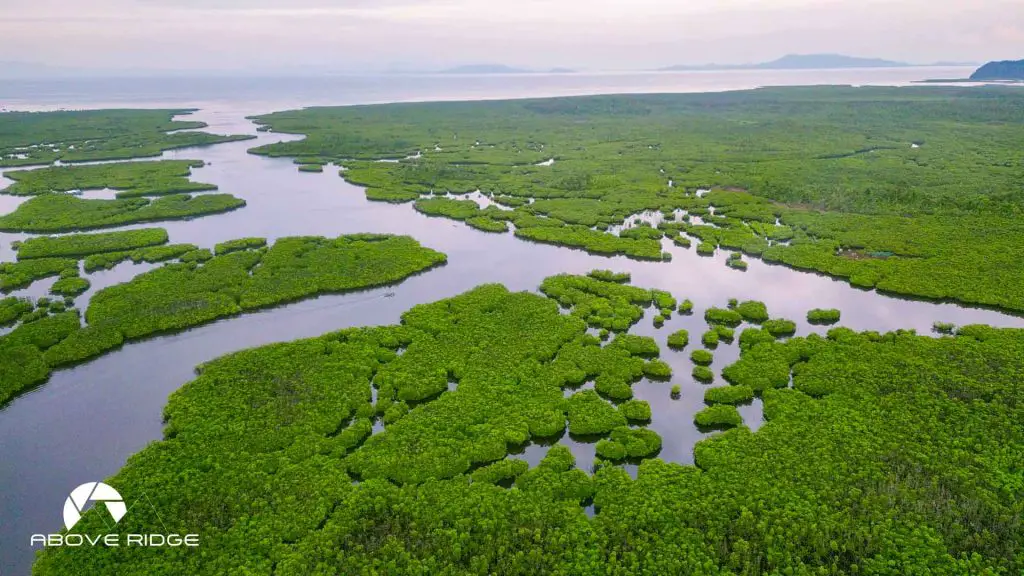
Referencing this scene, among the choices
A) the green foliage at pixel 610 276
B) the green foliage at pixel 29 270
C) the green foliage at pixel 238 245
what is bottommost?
the green foliage at pixel 610 276

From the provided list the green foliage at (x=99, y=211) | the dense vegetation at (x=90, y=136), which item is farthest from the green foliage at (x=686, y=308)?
the dense vegetation at (x=90, y=136)

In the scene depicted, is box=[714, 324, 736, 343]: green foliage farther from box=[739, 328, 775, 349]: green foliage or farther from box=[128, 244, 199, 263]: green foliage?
box=[128, 244, 199, 263]: green foliage

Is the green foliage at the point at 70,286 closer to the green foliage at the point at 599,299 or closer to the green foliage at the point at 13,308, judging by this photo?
the green foliage at the point at 13,308

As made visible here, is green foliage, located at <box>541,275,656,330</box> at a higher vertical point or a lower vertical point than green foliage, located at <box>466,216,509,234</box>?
lower

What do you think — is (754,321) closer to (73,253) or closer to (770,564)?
(770,564)

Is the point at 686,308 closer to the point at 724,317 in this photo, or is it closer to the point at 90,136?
the point at 724,317

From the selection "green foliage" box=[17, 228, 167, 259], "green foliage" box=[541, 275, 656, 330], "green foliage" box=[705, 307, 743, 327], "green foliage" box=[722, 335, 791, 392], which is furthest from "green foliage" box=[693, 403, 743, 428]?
"green foliage" box=[17, 228, 167, 259]

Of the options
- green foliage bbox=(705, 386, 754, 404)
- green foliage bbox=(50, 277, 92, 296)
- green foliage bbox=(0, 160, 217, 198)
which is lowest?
green foliage bbox=(705, 386, 754, 404)

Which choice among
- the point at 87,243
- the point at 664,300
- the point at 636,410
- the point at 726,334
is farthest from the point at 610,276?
the point at 87,243
